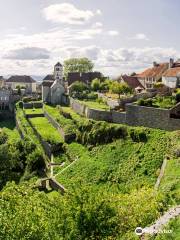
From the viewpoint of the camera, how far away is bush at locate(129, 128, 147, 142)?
40.1m

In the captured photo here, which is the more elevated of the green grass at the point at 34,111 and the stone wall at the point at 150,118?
the stone wall at the point at 150,118

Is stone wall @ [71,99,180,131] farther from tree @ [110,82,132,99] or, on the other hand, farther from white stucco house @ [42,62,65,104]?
white stucco house @ [42,62,65,104]

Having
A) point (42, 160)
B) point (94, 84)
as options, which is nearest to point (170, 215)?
point (42, 160)

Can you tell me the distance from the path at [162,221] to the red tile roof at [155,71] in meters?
54.3

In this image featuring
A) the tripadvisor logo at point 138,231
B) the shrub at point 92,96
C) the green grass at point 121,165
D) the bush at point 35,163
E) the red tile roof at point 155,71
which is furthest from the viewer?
the red tile roof at point 155,71

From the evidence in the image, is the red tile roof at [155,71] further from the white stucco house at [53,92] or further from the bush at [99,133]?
the bush at [99,133]

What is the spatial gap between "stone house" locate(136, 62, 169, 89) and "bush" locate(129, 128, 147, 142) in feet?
106

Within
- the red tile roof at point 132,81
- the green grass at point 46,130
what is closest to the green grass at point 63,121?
the green grass at point 46,130

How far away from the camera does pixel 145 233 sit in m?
17.3

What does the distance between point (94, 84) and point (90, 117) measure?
23.9m

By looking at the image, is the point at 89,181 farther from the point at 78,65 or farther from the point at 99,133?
the point at 78,65

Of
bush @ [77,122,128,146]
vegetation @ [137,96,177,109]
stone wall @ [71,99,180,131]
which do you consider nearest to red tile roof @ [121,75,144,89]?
stone wall @ [71,99,180,131]

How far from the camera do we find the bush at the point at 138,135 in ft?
132

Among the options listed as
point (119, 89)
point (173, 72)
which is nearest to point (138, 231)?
point (119, 89)
